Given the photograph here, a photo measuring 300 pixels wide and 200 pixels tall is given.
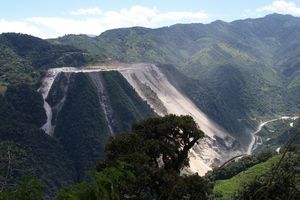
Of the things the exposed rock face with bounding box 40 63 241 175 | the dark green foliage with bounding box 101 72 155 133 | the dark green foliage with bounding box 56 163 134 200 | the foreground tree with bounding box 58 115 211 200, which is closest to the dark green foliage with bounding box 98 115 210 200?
the foreground tree with bounding box 58 115 211 200

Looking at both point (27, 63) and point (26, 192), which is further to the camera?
point (27, 63)

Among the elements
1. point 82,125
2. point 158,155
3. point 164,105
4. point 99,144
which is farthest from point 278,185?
point 164,105

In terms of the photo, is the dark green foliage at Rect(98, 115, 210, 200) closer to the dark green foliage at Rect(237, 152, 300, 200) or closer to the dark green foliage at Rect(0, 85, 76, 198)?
the dark green foliage at Rect(237, 152, 300, 200)

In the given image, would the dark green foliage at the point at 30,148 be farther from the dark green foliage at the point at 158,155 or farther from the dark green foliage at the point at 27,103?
the dark green foliage at the point at 158,155

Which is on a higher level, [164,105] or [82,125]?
[82,125]

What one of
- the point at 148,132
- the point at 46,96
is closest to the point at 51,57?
the point at 46,96

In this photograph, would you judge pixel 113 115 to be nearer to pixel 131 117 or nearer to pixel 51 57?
pixel 131 117

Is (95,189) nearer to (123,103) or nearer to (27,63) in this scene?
(123,103)
